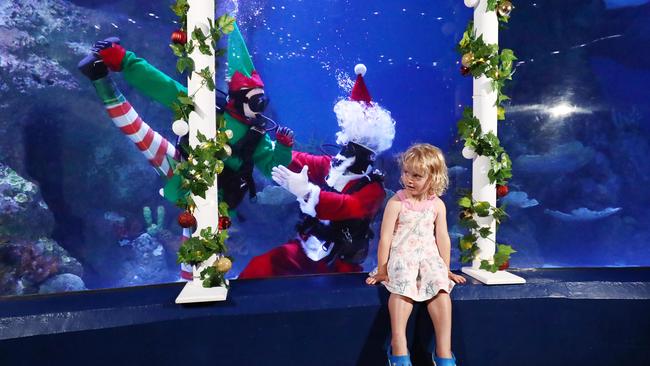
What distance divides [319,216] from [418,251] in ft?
5.00

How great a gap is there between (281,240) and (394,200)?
163 cm

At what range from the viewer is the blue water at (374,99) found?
11.6 feet

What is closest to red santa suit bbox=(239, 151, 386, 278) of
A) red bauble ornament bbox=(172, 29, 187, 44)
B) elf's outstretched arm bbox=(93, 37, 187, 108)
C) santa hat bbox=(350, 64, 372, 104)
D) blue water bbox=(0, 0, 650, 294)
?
blue water bbox=(0, 0, 650, 294)

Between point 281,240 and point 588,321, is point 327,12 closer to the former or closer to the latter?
point 281,240

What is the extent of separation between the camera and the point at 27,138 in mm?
3480

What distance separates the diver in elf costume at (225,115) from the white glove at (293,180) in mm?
66

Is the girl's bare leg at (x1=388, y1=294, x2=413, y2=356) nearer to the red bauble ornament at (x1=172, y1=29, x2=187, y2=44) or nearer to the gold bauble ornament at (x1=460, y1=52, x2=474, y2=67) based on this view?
the gold bauble ornament at (x1=460, y1=52, x2=474, y2=67)

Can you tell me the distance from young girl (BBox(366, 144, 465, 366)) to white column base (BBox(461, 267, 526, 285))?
1.35ft

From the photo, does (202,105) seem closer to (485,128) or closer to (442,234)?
(442,234)

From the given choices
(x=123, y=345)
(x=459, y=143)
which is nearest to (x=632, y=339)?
(x=459, y=143)

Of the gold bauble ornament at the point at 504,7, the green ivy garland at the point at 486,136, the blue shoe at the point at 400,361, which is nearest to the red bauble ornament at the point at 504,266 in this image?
the green ivy garland at the point at 486,136

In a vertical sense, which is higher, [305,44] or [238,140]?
[305,44]

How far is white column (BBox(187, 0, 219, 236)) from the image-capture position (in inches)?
99.1

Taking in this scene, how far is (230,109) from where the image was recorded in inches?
148
